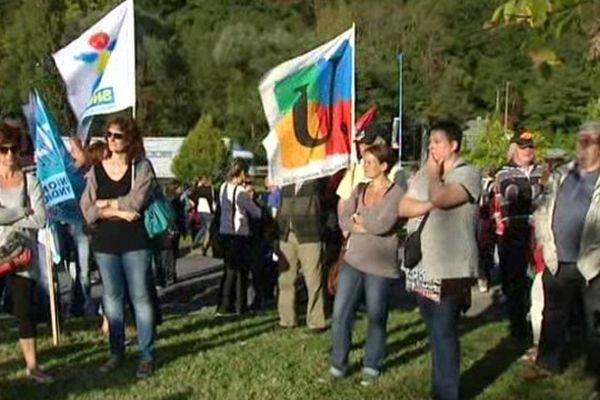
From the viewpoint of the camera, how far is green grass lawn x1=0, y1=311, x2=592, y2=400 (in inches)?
283

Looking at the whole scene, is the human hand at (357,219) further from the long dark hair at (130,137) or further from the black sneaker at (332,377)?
the long dark hair at (130,137)

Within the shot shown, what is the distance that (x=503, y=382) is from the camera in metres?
7.53

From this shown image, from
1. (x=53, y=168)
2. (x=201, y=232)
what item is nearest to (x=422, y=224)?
(x=53, y=168)

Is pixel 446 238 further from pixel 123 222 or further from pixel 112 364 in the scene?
pixel 112 364

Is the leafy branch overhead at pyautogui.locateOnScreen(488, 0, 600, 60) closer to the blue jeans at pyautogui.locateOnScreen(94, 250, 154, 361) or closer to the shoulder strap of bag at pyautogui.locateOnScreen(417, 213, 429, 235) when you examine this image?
the shoulder strap of bag at pyautogui.locateOnScreen(417, 213, 429, 235)

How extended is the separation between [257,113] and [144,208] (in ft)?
171

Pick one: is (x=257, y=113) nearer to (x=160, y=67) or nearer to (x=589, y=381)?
(x=160, y=67)

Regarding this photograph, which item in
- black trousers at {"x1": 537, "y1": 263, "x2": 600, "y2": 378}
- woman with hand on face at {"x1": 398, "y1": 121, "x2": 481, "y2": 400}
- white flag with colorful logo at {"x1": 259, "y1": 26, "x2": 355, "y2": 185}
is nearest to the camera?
woman with hand on face at {"x1": 398, "y1": 121, "x2": 481, "y2": 400}

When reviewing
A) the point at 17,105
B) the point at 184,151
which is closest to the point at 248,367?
the point at 184,151

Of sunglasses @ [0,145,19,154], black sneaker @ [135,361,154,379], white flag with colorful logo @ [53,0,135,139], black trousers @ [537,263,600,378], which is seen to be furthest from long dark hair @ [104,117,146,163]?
black trousers @ [537,263,600,378]

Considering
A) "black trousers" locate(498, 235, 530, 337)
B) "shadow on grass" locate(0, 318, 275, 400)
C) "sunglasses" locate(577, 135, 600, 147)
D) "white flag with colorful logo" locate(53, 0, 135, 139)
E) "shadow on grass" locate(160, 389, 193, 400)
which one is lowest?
"shadow on grass" locate(0, 318, 275, 400)

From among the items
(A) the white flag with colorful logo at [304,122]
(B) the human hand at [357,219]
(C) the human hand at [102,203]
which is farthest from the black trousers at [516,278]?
Answer: (C) the human hand at [102,203]

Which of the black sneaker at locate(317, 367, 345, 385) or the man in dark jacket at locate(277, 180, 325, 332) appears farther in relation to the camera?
the man in dark jacket at locate(277, 180, 325, 332)

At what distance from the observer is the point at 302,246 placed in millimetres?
9789
